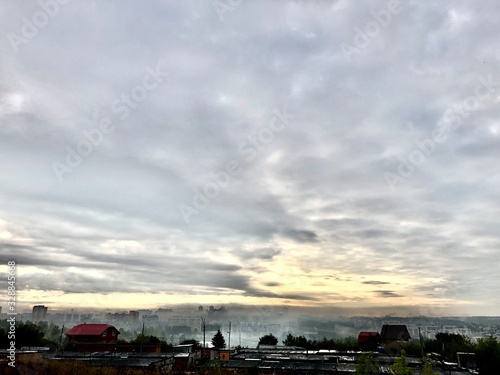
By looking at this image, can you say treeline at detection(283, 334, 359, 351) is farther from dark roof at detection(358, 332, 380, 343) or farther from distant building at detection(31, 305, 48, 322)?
distant building at detection(31, 305, 48, 322)

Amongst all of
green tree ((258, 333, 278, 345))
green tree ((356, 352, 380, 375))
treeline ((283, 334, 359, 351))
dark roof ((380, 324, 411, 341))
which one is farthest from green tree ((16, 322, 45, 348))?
dark roof ((380, 324, 411, 341))

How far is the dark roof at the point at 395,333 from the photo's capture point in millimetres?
100419

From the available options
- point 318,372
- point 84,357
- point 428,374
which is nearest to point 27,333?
point 84,357

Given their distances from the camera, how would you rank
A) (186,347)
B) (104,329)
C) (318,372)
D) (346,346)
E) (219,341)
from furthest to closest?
1. (219,341)
2. (346,346)
3. (104,329)
4. (186,347)
5. (318,372)

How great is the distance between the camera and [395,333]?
4085 inches

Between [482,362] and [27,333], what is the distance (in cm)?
8207

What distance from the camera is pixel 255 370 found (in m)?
40.2

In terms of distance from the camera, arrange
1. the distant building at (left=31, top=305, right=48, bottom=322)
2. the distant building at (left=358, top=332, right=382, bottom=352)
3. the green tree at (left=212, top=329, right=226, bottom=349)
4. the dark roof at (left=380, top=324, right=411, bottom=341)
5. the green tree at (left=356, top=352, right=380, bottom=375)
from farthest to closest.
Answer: the distant building at (left=31, top=305, right=48, bottom=322)
the dark roof at (left=380, top=324, right=411, bottom=341)
the green tree at (left=212, top=329, right=226, bottom=349)
the distant building at (left=358, top=332, right=382, bottom=352)
the green tree at (left=356, top=352, right=380, bottom=375)

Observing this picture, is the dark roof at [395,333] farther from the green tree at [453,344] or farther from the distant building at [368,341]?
the green tree at [453,344]

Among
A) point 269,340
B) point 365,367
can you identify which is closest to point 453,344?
point 269,340

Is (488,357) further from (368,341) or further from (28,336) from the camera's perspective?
(28,336)

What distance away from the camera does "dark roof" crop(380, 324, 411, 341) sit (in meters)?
100

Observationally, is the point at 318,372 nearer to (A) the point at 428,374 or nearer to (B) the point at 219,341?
(A) the point at 428,374

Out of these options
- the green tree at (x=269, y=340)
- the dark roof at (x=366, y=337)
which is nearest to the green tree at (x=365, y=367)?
the dark roof at (x=366, y=337)
